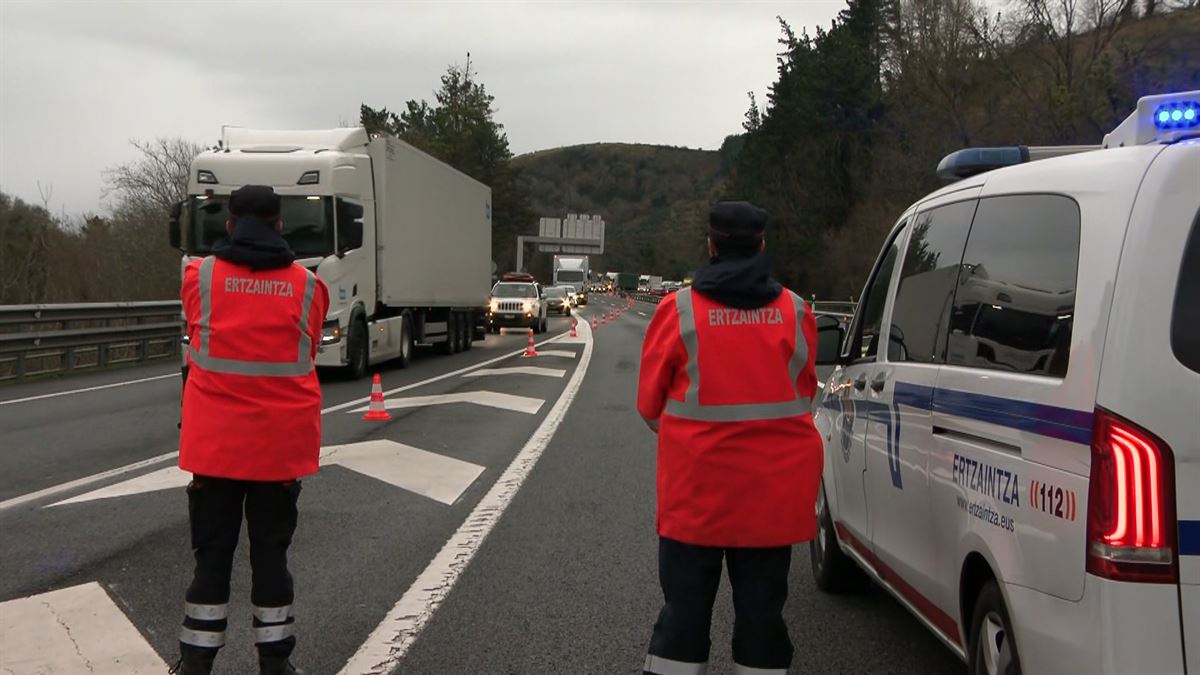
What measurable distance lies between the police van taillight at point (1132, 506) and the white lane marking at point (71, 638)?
377cm

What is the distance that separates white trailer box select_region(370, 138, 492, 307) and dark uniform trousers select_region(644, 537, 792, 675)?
16226 millimetres

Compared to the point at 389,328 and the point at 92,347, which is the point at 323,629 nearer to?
the point at 389,328

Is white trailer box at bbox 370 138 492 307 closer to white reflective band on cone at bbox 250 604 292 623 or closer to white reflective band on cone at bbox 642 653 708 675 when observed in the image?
white reflective band on cone at bbox 250 604 292 623

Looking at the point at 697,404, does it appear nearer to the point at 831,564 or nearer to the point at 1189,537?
the point at 1189,537

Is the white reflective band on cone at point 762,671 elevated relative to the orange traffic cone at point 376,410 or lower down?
elevated

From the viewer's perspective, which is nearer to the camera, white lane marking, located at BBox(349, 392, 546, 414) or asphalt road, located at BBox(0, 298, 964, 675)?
asphalt road, located at BBox(0, 298, 964, 675)

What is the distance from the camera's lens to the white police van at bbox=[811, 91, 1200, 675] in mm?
2668

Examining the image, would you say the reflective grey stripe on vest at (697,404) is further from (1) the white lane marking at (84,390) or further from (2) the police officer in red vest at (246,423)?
(1) the white lane marking at (84,390)

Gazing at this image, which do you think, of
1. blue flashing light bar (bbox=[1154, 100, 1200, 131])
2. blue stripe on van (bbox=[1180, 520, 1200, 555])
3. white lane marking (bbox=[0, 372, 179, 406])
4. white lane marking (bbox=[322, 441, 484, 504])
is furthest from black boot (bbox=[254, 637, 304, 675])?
white lane marking (bbox=[0, 372, 179, 406])

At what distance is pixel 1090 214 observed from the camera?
3.05 m

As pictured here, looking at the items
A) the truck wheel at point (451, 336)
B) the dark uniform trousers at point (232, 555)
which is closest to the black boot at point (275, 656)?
the dark uniform trousers at point (232, 555)

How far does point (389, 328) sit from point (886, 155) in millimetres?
39007

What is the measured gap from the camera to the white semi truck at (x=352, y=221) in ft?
54.0

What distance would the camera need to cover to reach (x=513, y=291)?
37.8 meters
